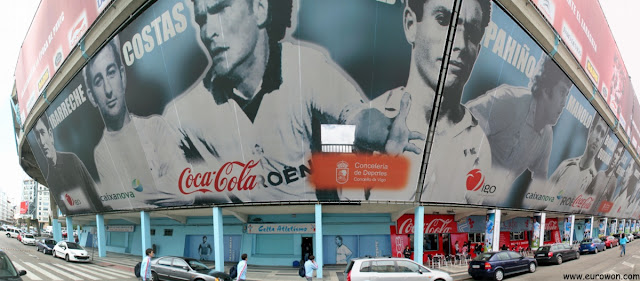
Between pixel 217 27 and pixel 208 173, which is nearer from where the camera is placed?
pixel 217 27

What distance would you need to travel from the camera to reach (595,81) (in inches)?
1363

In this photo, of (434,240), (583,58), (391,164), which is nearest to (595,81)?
(583,58)

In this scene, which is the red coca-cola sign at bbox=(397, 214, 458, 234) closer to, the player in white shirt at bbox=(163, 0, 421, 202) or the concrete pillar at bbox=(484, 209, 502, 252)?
the concrete pillar at bbox=(484, 209, 502, 252)

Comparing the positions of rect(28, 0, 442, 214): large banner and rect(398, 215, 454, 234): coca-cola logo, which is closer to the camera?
rect(28, 0, 442, 214): large banner

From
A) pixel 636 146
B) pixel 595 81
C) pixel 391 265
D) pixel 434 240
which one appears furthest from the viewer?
pixel 636 146

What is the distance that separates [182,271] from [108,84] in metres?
16.9

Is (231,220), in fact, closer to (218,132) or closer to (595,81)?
(218,132)

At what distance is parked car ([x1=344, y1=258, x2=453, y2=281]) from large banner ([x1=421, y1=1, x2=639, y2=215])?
27.4ft

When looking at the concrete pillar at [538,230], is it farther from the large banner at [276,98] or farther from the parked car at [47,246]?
the parked car at [47,246]

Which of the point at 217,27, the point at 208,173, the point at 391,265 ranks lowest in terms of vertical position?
the point at 391,265

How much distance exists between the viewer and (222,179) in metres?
21.6

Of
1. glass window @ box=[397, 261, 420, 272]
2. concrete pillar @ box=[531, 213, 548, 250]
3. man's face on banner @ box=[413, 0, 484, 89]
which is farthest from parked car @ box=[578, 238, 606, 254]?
glass window @ box=[397, 261, 420, 272]

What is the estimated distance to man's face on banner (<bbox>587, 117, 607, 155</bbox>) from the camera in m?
36.1

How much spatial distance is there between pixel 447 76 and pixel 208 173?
15.8m
